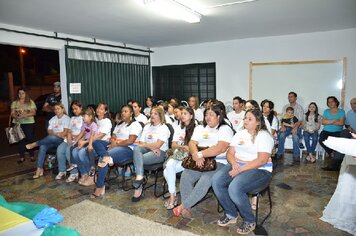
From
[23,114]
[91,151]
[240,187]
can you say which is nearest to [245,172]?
[240,187]

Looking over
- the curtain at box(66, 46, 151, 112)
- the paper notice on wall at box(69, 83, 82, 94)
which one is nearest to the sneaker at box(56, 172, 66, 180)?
the curtain at box(66, 46, 151, 112)

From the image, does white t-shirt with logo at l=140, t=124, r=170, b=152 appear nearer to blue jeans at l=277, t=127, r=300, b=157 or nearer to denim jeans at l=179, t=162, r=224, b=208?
denim jeans at l=179, t=162, r=224, b=208

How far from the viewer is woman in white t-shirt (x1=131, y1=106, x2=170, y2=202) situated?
3.71 m

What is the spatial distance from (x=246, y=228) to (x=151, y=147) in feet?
5.36

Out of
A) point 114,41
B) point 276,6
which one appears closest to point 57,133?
point 114,41

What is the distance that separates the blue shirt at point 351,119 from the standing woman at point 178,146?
358cm

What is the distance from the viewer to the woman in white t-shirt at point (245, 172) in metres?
2.79

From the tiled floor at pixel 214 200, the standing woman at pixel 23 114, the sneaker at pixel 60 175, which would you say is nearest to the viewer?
the tiled floor at pixel 214 200

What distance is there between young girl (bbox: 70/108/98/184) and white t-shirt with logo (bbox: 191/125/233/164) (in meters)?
1.85

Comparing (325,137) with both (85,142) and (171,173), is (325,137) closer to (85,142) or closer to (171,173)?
(171,173)

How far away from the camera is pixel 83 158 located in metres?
4.34

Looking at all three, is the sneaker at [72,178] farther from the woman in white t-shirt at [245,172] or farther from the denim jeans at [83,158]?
the woman in white t-shirt at [245,172]

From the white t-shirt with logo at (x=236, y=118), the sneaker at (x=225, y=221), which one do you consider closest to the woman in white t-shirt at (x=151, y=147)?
the sneaker at (x=225, y=221)

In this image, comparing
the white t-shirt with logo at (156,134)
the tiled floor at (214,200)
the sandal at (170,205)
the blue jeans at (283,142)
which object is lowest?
the tiled floor at (214,200)
